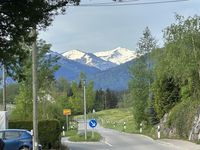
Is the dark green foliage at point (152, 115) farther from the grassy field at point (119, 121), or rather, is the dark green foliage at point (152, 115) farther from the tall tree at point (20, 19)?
the tall tree at point (20, 19)

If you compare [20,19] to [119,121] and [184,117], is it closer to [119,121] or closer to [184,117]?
[184,117]

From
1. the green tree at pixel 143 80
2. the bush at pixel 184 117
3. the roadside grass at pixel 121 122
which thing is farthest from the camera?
the green tree at pixel 143 80

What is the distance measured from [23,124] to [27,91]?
14.0 metres

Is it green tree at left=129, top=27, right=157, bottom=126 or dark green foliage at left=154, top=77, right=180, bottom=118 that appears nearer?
dark green foliage at left=154, top=77, right=180, bottom=118

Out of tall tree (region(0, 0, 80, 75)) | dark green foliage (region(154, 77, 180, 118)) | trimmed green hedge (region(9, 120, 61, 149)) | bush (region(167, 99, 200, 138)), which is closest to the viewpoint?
tall tree (region(0, 0, 80, 75))

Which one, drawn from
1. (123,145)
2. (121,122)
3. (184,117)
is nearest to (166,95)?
(184,117)

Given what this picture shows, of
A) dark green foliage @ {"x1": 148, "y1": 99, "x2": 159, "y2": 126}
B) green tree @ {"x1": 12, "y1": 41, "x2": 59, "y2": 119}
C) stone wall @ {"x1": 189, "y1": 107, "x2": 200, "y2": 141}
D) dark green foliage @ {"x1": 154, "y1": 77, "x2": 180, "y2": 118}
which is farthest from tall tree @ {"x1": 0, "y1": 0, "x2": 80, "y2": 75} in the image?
dark green foliage @ {"x1": 148, "y1": 99, "x2": 159, "y2": 126}

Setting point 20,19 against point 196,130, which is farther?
point 196,130

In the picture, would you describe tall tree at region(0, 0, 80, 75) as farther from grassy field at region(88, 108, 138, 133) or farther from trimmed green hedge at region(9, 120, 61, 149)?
grassy field at region(88, 108, 138, 133)

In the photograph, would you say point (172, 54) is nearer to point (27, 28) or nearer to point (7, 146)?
point (7, 146)

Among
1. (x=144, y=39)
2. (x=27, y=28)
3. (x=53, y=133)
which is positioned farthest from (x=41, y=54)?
(x=27, y=28)

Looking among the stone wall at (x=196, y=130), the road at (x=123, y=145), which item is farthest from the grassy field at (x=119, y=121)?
the stone wall at (x=196, y=130)

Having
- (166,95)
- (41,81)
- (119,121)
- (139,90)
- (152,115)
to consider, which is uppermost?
(139,90)

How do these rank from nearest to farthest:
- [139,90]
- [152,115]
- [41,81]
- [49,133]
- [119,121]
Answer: [49,133] → [41,81] → [152,115] → [139,90] → [119,121]
